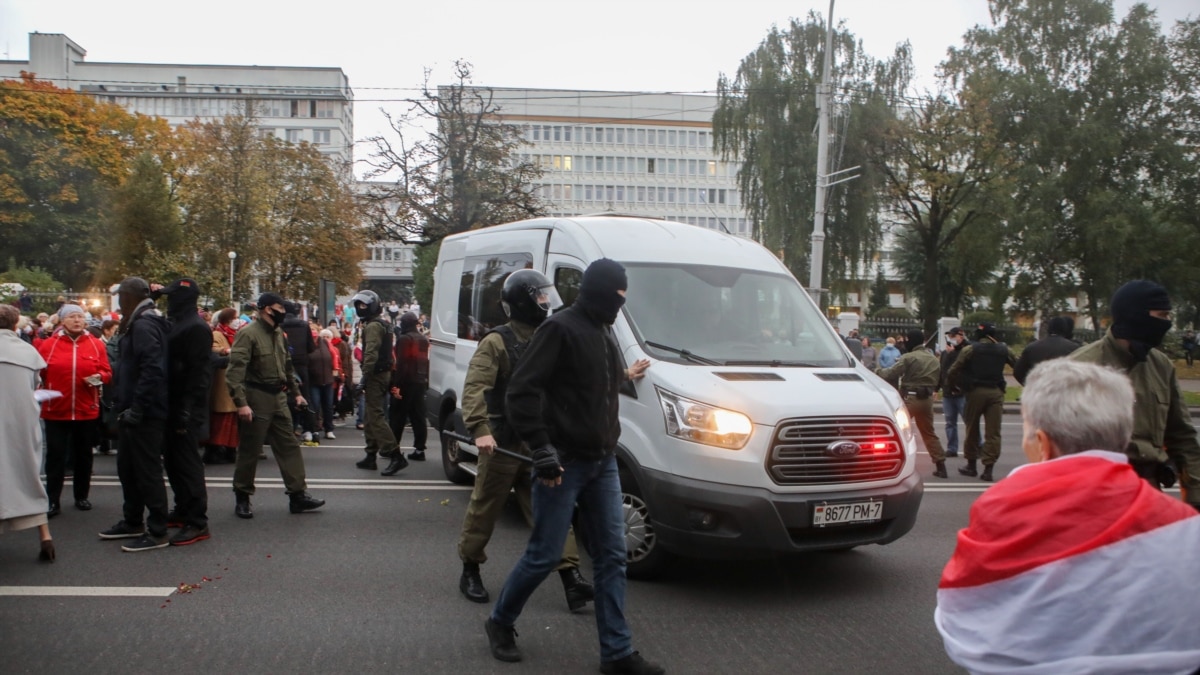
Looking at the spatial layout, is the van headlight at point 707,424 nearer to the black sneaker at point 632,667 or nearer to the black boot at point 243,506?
the black sneaker at point 632,667

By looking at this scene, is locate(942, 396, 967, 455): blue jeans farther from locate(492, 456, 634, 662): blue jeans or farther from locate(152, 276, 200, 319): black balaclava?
locate(152, 276, 200, 319): black balaclava

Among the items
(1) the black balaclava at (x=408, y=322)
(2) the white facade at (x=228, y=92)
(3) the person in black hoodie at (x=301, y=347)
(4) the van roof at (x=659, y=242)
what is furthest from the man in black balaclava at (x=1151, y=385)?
(2) the white facade at (x=228, y=92)

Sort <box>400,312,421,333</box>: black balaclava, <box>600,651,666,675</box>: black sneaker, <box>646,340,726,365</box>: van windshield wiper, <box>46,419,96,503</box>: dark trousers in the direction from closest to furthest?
<box>600,651,666,675</box>: black sneaker → <box>646,340,726,365</box>: van windshield wiper → <box>46,419,96,503</box>: dark trousers → <box>400,312,421,333</box>: black balaclava

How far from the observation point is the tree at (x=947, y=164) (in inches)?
1455

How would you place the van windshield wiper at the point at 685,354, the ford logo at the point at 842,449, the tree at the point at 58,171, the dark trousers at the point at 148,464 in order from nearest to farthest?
the ford logo at the point at 842,449 → the van windshield wiper at the point at 685,354 → the dark trousers at the point at 148,464 → the tree at the point at 58,171

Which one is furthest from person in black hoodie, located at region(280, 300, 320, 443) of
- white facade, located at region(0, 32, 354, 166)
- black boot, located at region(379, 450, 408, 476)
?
white facade, located at region(0, 32, 354, 166)

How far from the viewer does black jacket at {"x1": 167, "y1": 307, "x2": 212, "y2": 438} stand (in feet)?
23.0

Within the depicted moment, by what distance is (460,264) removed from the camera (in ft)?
31.2

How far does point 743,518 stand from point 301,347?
336 inches

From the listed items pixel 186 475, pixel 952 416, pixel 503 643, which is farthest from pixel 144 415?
pixel 952 416

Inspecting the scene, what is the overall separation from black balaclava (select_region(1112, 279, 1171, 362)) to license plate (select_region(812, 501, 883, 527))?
1741 millimetres

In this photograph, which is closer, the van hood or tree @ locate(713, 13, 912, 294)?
the van hood

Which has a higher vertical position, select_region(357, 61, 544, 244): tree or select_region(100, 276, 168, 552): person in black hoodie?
select_region(357, 61, 544, 244): tree

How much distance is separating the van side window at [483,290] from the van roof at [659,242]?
655mm
